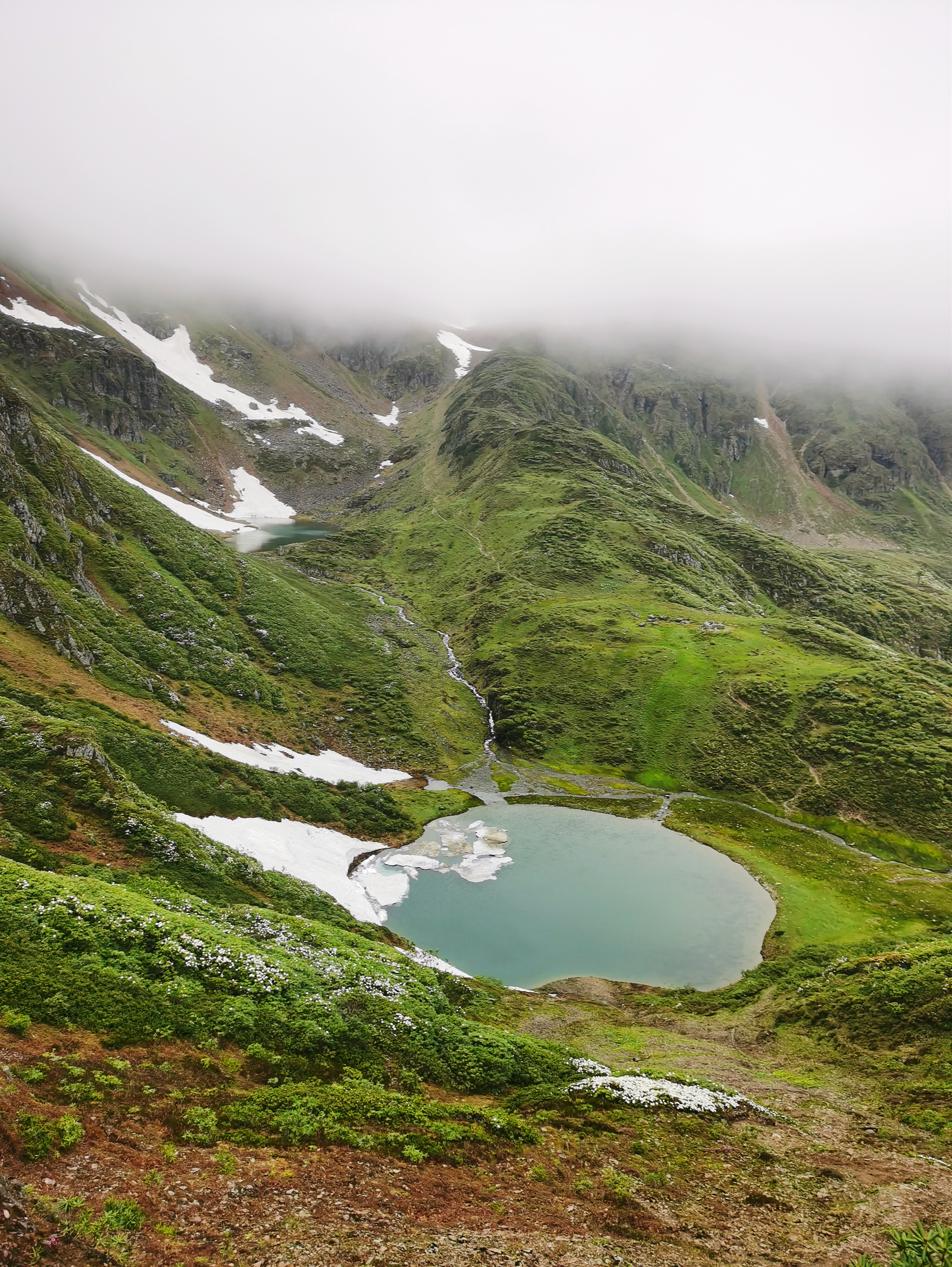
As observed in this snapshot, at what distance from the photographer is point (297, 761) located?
69812mm

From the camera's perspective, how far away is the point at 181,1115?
53.1ft

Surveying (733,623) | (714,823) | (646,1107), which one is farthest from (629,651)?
(646,1107)

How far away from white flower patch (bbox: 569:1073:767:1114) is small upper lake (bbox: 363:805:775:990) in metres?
18.6

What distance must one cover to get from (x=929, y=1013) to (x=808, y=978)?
41.6ft

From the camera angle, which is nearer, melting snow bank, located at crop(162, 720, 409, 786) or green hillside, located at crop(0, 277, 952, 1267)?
green hillside, located at crop(0, 277, 952, 1267)

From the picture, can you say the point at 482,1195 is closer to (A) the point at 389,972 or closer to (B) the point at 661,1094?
(B) the point at 661,1094

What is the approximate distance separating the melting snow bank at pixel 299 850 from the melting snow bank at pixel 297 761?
9090 mm

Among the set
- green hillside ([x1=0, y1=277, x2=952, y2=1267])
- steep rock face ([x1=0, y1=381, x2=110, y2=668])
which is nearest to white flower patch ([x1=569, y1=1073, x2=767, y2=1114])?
Answer: green hillside ([x1=0, y1=277, x2=952, y2=1267])

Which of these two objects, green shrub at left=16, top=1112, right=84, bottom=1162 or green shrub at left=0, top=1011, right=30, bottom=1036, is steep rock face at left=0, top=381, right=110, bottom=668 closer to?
green shrub at left=0, top=1011, right=30, bottom=1036

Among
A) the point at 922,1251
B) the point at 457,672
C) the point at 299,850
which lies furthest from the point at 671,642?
the point at 922,1251

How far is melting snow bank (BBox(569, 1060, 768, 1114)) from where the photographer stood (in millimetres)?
23672

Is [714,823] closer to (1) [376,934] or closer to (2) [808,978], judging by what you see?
(2) [808,978]

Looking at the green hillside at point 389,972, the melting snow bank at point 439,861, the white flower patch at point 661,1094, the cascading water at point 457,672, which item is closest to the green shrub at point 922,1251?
the green hillside at point 389,972

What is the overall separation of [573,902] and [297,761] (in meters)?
33.9
